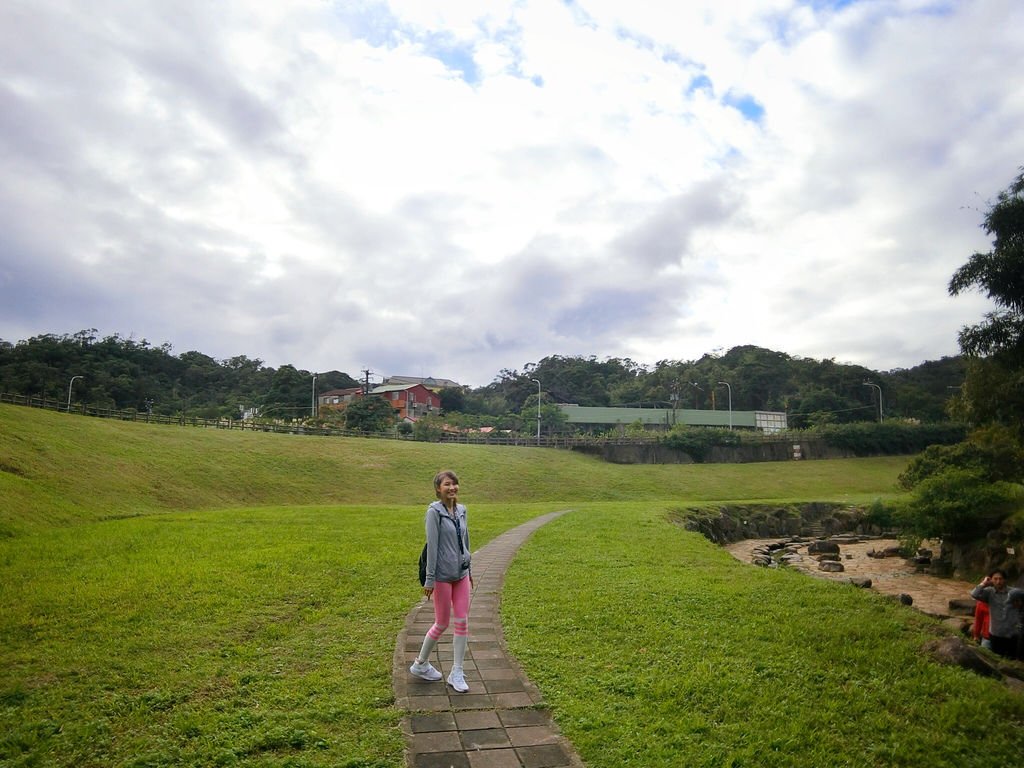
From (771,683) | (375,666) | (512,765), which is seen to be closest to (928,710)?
(771,683)

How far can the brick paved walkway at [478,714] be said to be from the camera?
4348mm

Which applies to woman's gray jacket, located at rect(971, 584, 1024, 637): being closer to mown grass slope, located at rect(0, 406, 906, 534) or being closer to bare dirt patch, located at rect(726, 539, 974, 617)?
bare dirt patch, located at rect(726, 539, 974, 617)

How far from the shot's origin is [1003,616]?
8.52 m

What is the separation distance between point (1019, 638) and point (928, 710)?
4.45 metres

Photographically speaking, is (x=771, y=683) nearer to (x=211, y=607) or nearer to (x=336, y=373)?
(x=211, y=607)

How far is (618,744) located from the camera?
14.9 ft

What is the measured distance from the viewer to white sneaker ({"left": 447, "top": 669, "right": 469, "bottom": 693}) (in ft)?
17.7

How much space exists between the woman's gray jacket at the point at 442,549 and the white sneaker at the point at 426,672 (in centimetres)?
76

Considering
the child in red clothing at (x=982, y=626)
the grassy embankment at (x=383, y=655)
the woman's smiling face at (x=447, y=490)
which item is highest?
the woman's smiling face at (x=447, y=490)

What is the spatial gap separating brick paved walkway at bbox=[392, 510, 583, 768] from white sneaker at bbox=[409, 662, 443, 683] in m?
0.05

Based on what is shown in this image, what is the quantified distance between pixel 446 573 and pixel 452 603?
378 millimetres

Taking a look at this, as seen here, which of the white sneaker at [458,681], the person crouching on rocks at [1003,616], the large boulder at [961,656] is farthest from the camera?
the person crouching on rocks at [1003,616]

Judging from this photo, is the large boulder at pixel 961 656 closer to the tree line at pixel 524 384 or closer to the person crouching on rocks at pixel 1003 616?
the person crouching on rocks at pixel 1003 616

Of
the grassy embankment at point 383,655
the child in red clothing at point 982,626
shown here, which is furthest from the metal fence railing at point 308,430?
the child in red clothing at point 982,626
